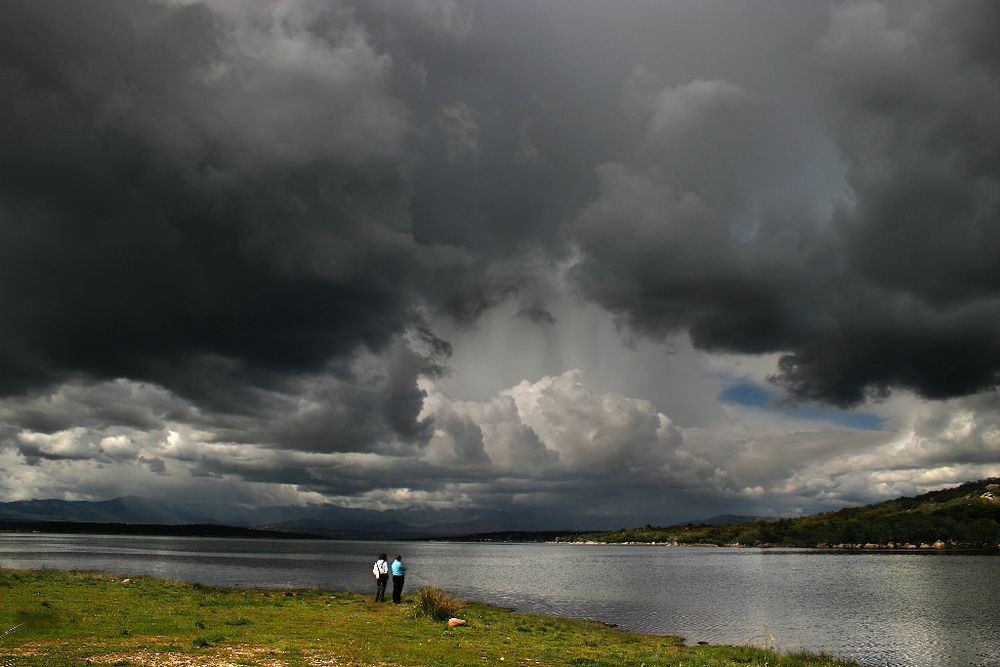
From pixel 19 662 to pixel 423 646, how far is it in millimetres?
16459

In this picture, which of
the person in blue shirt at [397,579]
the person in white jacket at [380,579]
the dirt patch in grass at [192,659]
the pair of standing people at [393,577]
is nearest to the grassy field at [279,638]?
the dirt patch in grass at [192,659]

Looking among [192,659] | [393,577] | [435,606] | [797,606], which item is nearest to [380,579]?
[393,577]

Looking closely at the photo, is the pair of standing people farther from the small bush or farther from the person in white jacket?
the small bush

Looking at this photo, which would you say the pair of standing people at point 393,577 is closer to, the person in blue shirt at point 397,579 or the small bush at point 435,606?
the person in blue shirt at point 397,579

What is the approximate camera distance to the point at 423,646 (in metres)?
32.3

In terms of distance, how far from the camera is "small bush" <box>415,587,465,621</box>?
43.8 meters

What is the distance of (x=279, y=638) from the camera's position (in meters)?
32.8

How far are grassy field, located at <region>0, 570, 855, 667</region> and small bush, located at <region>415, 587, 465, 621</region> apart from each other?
47 cm

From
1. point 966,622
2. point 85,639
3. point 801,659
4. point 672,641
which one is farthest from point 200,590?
point 966,622

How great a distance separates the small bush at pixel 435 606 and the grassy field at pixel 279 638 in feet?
1.54

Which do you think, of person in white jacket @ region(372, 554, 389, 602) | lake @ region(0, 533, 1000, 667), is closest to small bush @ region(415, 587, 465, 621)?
person in white jacket @ region(372, 554, 389, 602)

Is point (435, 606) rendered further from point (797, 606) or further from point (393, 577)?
point (797, 606)

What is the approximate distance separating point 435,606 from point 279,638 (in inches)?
536

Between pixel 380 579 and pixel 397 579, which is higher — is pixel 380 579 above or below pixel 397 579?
below
